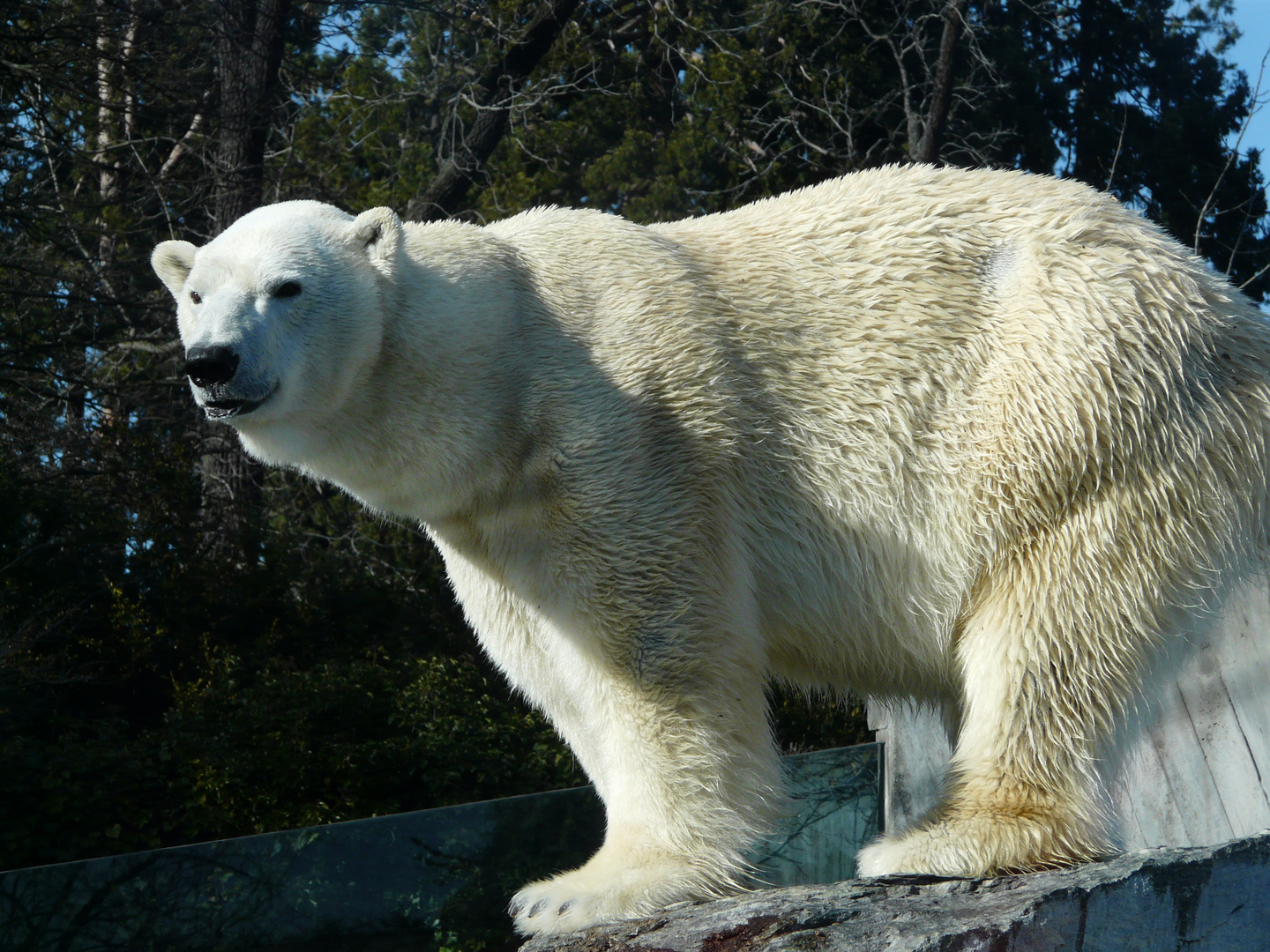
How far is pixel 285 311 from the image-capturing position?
251 centimetres

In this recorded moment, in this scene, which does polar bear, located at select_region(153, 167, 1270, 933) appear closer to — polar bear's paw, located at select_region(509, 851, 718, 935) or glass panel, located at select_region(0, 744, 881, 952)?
polar bear's paw, located at select_region(509, 851, 718, 935)

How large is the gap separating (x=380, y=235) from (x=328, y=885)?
5.52 feet

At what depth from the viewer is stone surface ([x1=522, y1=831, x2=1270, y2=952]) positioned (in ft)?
6.79

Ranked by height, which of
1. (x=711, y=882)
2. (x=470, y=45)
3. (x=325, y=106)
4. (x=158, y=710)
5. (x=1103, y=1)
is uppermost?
(x=1103, y=1)

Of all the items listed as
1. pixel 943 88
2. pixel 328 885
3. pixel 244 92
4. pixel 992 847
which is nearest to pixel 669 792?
pixel 992 847

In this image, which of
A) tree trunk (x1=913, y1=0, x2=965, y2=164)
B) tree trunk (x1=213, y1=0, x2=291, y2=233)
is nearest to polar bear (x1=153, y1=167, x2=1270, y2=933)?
tree trunk (x1=213, y1=0, x2=291, y2=233)

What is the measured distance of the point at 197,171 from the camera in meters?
9.38

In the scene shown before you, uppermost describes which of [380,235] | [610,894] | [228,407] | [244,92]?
[244,92]

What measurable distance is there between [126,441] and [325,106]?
444 centimetres

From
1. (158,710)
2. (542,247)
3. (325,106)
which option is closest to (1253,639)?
(542,247)

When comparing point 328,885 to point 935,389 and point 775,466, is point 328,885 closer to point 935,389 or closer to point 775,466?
point 775,466

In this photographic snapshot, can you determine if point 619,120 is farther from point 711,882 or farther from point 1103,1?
point 711,882

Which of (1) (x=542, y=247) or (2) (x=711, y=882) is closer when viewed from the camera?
(2) (x=711, y=882)

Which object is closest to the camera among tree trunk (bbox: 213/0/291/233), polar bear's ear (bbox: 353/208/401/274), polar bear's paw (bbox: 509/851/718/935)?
polar bear's paw (bbox: 509/851/718/935)
